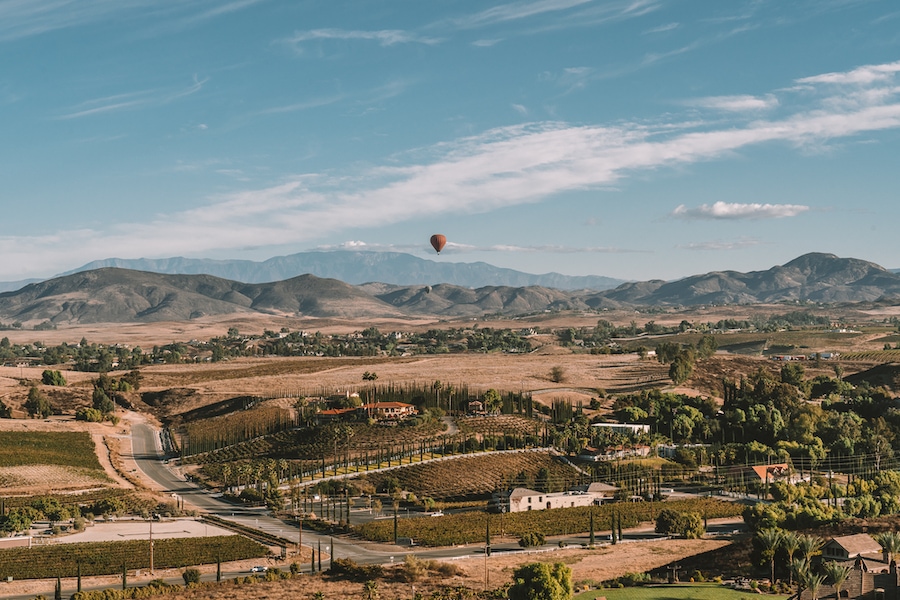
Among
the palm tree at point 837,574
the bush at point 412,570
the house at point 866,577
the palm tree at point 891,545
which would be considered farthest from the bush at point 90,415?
the palm tree at point 891,545

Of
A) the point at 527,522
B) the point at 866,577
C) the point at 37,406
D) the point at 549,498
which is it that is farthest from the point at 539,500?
the point at 37,406

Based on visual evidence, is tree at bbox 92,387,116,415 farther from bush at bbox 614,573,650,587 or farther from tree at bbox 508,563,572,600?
tree at bbox 508,563,572,600

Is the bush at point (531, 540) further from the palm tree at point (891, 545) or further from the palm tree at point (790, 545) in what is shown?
the palm tree at point (891, 545)

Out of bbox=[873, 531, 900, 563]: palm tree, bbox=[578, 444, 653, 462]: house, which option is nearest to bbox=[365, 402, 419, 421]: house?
bbox=[578, 444, 653, 462]: house

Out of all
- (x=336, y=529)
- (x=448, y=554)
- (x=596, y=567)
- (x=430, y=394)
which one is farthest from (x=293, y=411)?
(x=596, y=567)

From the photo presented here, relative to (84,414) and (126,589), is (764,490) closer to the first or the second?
A: (126,589)

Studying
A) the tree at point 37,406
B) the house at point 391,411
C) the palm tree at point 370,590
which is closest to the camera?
the palm tree at point 370,590
